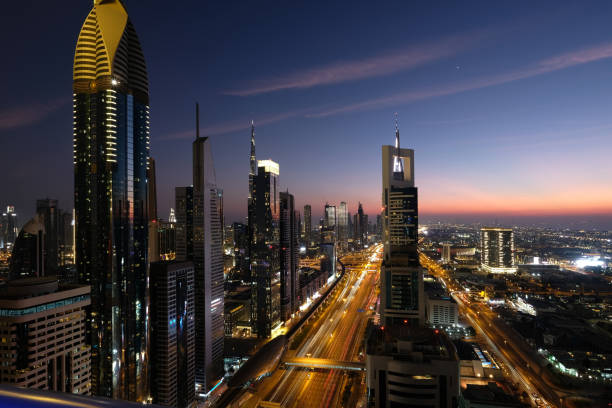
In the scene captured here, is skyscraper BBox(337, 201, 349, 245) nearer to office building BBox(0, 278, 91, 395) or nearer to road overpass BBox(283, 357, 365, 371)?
road overpass BBox(283, 357, 365, 371)

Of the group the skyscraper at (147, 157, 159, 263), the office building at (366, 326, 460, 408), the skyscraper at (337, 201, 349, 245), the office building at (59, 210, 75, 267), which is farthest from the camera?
the skyscraper at (337, 201, 349, 245)

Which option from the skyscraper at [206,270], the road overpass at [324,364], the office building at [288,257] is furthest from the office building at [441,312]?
the skyscraper at [206,270]

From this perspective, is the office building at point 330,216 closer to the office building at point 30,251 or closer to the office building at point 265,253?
the office building at point 265,253

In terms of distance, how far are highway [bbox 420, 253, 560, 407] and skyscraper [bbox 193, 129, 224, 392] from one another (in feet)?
47.5

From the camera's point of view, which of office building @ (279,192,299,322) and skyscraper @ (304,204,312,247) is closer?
office building @ (279,192,299,322)

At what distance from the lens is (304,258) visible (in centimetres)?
6100

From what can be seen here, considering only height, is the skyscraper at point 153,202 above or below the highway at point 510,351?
above

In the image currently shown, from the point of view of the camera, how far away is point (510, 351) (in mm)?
19516

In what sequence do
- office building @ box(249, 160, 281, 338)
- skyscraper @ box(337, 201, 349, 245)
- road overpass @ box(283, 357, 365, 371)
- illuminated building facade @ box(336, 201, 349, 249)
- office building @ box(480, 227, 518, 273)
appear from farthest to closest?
skyscraper @ box(337, 201, 349, 245) < illuminated building facade @ box(336, 201, 349, 249) < office building @ box(480, 227, 518, 273) < office building @ box(249, 160, 281, 338) < road overpass @ box(283, 357, 365, 371)


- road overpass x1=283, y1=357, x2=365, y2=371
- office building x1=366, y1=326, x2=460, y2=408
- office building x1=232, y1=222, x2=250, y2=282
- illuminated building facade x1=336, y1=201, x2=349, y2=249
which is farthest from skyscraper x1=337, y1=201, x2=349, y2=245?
office building x1=366, y1=326, x2=460, y2=408

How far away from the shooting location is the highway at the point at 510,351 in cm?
1498

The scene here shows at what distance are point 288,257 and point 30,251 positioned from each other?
18.3 m

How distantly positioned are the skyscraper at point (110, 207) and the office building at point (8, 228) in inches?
653

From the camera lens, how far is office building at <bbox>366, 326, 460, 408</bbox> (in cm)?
1061
